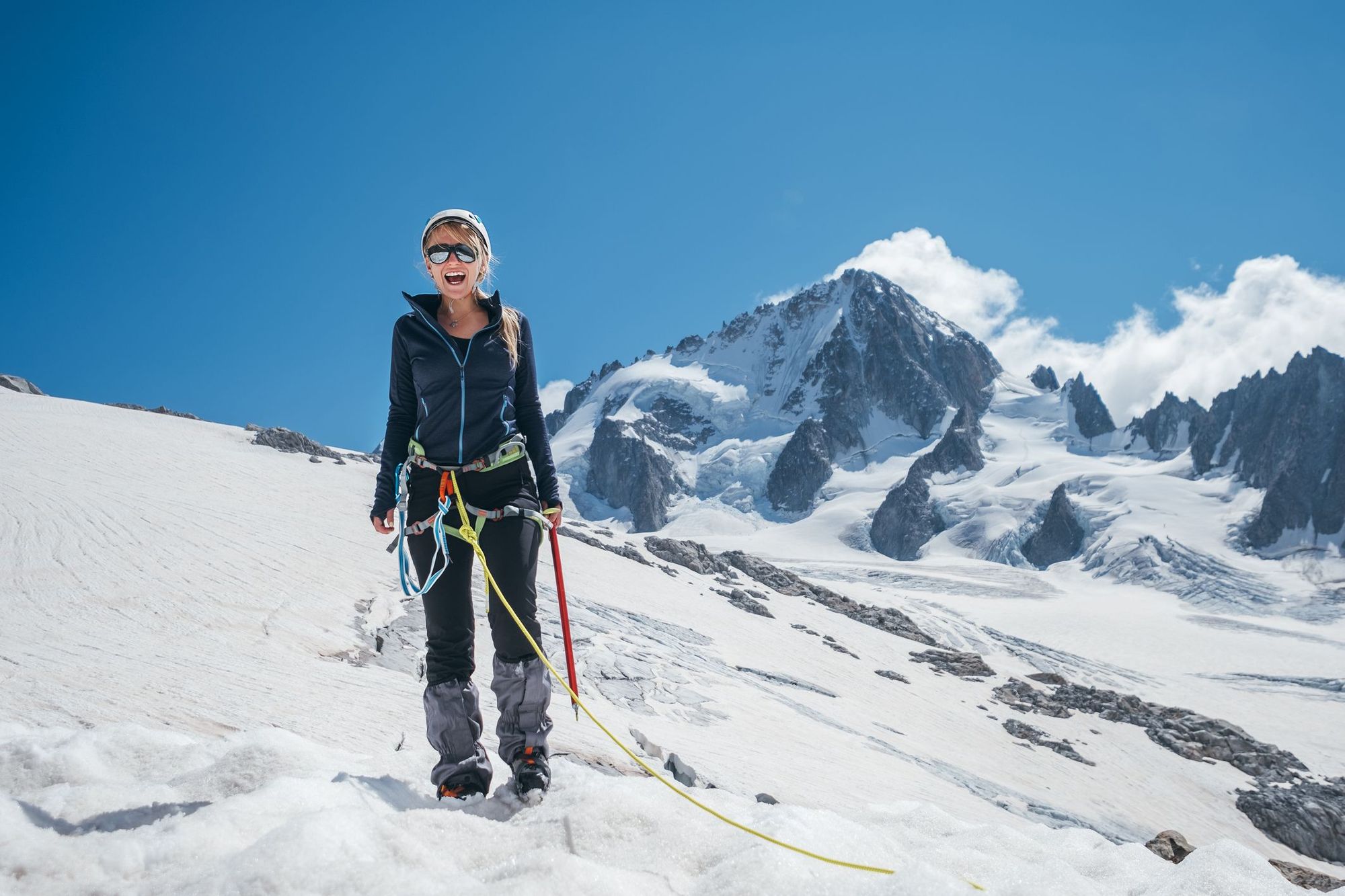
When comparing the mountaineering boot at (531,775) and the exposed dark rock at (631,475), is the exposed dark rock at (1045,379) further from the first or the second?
the mountaineering boot at (531,775)

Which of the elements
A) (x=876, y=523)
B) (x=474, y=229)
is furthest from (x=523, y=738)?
(x=876, y=523)

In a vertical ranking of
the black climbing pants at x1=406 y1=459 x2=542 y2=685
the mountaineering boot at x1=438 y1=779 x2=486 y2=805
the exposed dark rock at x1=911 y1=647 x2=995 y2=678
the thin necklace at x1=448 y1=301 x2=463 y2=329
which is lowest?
the exposed dark rock at x1=911 y1=647 x2=995 y2=678

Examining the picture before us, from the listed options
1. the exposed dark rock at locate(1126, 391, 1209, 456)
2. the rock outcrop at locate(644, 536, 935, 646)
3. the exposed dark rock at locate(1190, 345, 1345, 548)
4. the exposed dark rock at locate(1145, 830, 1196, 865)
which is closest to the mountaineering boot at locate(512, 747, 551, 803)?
the exposed dark rock at locate(1145, 830, 1196, 865)

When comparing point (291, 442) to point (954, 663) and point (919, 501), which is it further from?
point (919, 501)

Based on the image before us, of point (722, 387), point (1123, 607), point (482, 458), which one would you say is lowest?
point (1123, 607)

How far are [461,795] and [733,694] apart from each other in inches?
341

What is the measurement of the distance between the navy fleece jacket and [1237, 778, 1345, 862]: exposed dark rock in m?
20.7

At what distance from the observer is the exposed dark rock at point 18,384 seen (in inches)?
1713

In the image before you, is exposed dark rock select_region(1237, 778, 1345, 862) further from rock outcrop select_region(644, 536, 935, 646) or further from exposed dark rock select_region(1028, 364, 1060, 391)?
exposed dark rock select_region(1028, 364, 1060, 391)

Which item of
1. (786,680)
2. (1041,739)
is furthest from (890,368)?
(786,680)

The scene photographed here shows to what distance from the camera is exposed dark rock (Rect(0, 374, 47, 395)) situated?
4350 cm

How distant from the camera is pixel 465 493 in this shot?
12.2 feet

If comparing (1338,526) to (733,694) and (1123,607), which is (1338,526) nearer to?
(1123,607)

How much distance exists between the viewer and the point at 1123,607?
6606 cm
